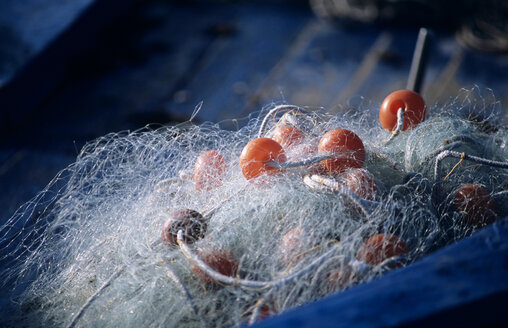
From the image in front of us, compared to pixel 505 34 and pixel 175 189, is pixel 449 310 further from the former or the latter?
pixel 505 34

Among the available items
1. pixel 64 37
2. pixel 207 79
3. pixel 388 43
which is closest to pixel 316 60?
pixel 388 43

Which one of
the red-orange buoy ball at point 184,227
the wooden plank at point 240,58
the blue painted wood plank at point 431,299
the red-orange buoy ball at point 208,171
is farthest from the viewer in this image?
the wooden plank at point 240,58

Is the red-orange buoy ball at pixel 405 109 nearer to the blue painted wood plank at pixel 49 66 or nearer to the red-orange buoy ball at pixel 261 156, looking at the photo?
the red-orange buoy ball at pixel 261 156

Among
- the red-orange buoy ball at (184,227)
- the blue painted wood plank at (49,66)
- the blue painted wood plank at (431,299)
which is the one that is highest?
the blue painted wood plank at (49,66)

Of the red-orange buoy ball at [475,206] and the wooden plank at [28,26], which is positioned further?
the wooden plank at [28,26]

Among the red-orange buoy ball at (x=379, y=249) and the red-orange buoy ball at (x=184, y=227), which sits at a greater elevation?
the red-orange buoy ball at (x=184, y=227)

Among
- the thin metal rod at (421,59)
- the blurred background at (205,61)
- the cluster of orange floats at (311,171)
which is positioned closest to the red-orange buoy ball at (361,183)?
the cluster of orange floats at (311,171)

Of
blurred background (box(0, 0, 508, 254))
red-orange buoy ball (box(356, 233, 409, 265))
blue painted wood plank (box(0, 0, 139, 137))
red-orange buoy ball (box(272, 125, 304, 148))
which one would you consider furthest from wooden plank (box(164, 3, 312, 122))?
red-orange buoy ball (box(356, 233, 409, 265))

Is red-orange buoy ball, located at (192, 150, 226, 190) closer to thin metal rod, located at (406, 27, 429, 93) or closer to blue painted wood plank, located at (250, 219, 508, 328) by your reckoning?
blue painted wood plank, located at (250, 219, 508, 328)
